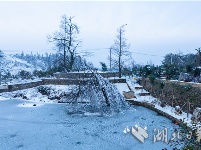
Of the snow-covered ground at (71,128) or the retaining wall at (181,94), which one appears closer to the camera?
the snow-covered ground at (71,128)

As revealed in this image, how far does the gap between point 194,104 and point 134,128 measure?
13.8 feet

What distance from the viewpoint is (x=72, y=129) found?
32.0 feet

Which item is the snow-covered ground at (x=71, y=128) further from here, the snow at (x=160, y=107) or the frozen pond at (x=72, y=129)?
the snow at (x=160, y=107)

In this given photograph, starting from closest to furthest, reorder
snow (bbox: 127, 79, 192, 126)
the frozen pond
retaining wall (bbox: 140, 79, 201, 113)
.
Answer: the frozen pond < snow (bbox: 127, 79, 192, 126) < retaining wall (bbox: 140, 79, 201, 113)

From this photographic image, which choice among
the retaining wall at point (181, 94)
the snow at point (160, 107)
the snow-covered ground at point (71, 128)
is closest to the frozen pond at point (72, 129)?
the snow-covered ground at point (71, 128)

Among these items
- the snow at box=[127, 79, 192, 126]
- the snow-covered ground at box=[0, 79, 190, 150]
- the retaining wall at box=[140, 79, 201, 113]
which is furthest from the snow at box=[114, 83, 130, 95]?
the snow-covered ground at box=[0, 79, 190, 150]

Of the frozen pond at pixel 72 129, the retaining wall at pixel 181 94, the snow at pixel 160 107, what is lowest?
the frozen pond at pixel 72 129

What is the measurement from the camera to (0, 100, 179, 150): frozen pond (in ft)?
26.1

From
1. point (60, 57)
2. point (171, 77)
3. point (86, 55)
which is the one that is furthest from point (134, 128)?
point (60, 57)

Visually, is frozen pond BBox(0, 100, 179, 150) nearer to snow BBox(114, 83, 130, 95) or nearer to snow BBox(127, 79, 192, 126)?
snow BBox(127, 79, 192, 126)

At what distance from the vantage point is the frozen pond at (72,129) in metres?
7.96

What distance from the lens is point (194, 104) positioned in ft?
39.1

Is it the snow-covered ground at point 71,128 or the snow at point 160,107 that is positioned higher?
the snow at point 160,107

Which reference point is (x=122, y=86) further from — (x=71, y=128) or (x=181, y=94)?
(x=71, y=128)
